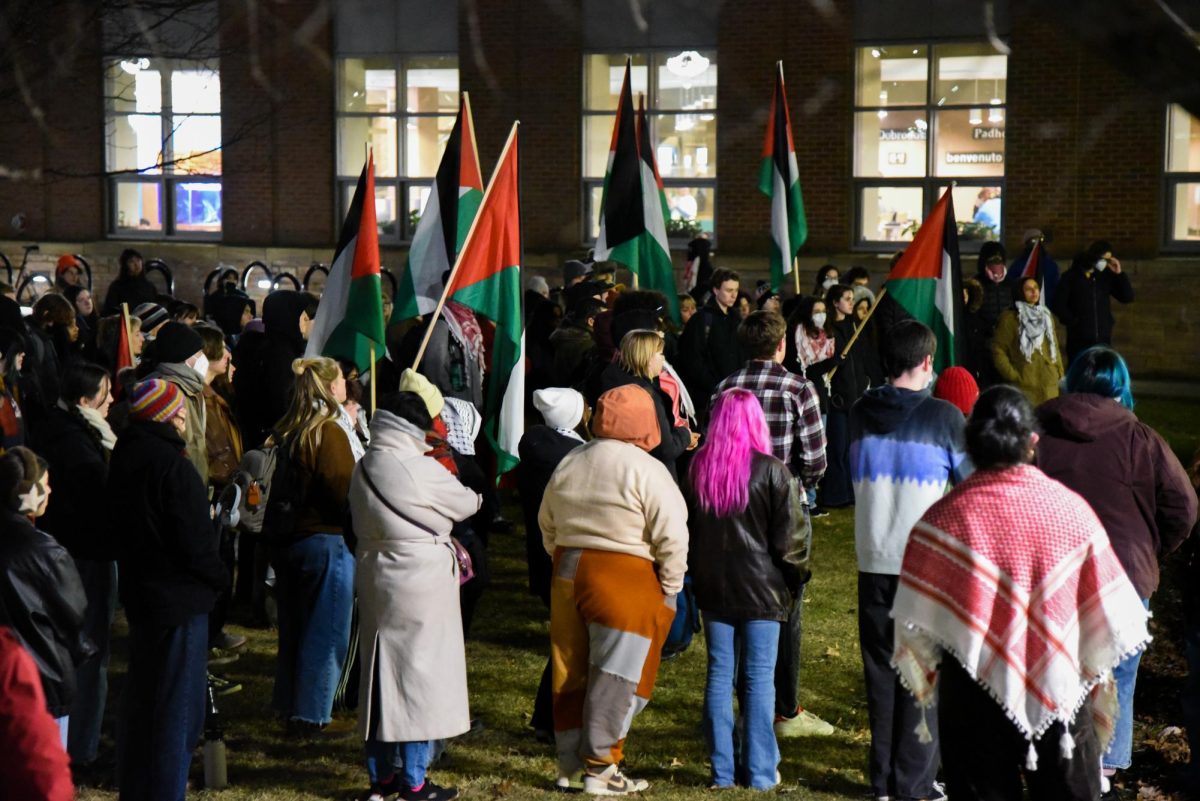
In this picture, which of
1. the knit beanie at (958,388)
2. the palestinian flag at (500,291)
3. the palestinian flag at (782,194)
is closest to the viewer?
the knit beanie at (958,388)

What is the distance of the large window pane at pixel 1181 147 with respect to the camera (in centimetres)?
1956

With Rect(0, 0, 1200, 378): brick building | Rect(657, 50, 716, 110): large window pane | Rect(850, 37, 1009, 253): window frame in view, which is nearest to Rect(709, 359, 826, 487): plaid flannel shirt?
Rect(0, 0, 1200, 378): brick building

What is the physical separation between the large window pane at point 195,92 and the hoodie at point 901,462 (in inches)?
758

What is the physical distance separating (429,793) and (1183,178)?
52.0 feet

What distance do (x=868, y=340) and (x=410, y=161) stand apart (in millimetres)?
12241

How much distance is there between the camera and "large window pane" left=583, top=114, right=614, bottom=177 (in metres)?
22.1

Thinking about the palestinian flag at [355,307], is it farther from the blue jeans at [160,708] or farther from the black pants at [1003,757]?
the black pants at [1003,757]

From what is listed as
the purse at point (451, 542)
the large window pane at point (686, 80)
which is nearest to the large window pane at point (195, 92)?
the large window pane at point (686, 80)

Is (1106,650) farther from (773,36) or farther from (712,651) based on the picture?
(773,36)

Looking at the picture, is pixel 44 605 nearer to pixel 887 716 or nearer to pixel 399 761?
pixel 399 761

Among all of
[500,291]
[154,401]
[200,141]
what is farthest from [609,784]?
[200,141]

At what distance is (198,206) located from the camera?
80.3 ft

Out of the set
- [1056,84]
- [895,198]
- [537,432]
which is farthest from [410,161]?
[537,432]

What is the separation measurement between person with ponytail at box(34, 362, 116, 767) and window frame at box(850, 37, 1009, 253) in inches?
591
